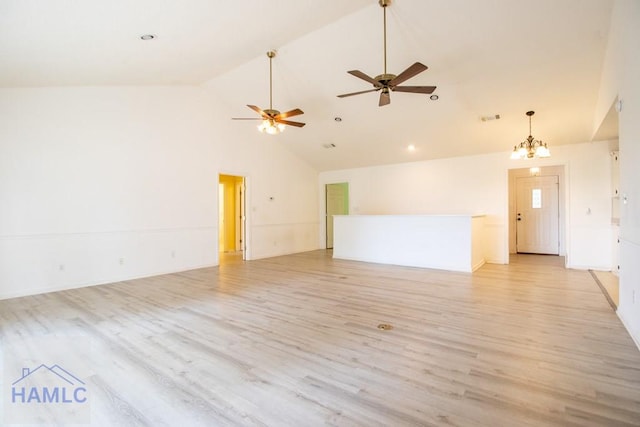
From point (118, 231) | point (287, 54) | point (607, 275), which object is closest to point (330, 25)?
point (287, 54)

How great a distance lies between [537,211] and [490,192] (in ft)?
8.56

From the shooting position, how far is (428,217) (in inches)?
245

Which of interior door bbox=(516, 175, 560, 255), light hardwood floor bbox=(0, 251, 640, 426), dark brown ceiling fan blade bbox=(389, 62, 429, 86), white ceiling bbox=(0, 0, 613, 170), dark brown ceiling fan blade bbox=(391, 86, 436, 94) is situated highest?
white ceiling bbox=(0, 0, 613, 170)

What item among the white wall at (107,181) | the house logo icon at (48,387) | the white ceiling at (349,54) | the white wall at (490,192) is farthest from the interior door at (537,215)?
the house logo icon at (48,387)

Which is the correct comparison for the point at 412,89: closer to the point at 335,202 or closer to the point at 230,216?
the point at 335,202

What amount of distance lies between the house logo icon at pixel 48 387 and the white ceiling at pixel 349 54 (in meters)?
3.03

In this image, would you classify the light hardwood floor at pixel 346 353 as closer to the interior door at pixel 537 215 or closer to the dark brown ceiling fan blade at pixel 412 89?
the dark brown ceiling fan blade at pixel 412 89

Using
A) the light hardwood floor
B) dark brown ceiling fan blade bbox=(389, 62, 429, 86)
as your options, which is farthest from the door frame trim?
dark brown ceiling fan blade bbox=(389, 62, 429, 86)

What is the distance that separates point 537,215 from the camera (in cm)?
834

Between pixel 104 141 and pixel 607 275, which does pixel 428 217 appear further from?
pixel 104 141

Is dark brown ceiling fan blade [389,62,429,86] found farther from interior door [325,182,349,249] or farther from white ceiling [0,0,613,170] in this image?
interior door [325,182,349,249]

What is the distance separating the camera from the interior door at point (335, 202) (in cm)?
975

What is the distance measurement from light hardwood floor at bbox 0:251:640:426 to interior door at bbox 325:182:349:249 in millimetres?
4967

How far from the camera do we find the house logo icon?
6.57 feet
